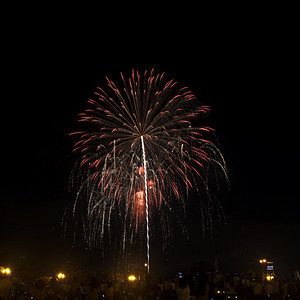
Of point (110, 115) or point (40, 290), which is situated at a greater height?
point (110, 115)

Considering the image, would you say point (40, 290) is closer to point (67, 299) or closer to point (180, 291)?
point (180, 291)

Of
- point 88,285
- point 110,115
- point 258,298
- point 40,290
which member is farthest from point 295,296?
point 110,115

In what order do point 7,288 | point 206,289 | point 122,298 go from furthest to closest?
point 122,298, point 7,288, point 206,289

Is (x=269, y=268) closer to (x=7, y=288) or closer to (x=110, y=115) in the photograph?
(x=110, y=115)

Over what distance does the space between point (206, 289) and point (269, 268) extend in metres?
41.2

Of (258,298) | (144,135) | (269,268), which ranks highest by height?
(144,135)

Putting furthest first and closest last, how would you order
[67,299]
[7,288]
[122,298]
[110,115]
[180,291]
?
[110,115] < [67,299] < [122,298] < [7,288] < [180,291]

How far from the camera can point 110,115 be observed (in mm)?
19938

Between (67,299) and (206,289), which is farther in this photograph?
(67,299)

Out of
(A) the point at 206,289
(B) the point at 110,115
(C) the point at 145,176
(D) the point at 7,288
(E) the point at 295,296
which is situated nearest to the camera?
(A) the point at 206,289

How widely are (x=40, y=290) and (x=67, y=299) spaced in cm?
411

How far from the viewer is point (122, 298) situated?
9375mm

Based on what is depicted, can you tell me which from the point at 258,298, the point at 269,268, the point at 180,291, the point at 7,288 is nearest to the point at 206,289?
the point at 180,291

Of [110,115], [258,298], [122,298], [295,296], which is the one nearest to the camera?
[122,298]
